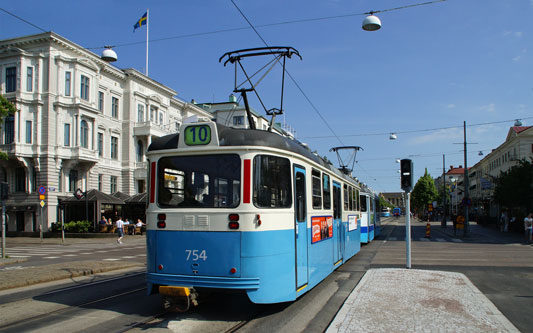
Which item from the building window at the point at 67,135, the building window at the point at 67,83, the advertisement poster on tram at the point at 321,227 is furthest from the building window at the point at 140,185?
the advertisement poster on tram at the point at 321,227

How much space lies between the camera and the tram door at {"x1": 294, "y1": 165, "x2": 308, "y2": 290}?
24.5ft

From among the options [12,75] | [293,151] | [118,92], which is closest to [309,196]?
[293,151]

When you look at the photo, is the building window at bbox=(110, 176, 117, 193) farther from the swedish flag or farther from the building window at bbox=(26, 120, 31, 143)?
the swedish flag

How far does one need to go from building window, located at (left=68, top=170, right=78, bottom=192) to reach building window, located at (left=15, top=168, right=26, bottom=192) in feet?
11.3

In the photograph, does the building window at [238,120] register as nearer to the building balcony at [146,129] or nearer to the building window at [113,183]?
the building balcony at [146,129]

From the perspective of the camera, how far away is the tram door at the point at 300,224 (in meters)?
7.48

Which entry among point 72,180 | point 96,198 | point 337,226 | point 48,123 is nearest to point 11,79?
point 48,123

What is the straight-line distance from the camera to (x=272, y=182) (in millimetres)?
7070

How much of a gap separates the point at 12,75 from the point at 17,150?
249 inches

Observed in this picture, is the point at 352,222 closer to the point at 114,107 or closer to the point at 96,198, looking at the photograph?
the point at 96,198

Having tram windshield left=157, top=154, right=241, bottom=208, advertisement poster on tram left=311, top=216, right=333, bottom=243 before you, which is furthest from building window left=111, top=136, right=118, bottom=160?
tram windshield left=157, top=154, right=241, bottom=208

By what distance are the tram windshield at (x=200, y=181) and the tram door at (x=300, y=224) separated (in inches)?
50.3

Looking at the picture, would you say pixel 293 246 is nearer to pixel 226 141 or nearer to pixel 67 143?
pixel 226 141

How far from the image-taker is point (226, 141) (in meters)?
6.89
